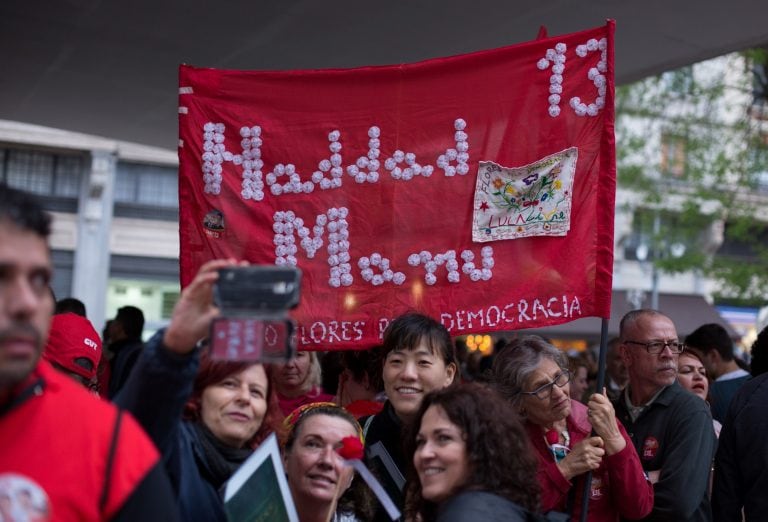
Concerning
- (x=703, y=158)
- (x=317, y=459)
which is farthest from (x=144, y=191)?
(x=317, y=459)

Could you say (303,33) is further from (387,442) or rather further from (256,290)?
(256,290)

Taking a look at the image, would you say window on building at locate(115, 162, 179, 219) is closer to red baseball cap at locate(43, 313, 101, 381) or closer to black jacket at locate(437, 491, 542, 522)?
red baseball cap at locate(43, 313, 101, 381)

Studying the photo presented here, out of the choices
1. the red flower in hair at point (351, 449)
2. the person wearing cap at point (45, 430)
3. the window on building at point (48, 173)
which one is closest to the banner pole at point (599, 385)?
the red flower in hair at point (351, 449)

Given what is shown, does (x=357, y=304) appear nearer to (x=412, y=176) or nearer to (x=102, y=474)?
(x=412, y=176)

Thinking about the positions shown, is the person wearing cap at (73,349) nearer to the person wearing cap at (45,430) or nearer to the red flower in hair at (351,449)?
the red flower in hair at (351,449)

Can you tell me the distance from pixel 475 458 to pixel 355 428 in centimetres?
80

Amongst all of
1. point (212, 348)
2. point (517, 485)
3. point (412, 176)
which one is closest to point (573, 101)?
point (412, 176)

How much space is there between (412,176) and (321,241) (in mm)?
550

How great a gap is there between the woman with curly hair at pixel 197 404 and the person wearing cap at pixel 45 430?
14.0 inches

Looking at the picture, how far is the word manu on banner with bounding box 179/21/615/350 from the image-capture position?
445 cm

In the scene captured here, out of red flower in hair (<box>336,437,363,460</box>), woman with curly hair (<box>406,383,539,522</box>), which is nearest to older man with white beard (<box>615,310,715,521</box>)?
woman with curly hair (<box>406,383,539,522</box>)

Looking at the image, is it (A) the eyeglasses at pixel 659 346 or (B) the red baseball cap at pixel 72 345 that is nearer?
(B) the red baseball cap at pixel 72 345

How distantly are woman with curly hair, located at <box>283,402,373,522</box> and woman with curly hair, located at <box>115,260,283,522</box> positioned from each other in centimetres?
11

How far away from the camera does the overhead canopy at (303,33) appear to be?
697cm
